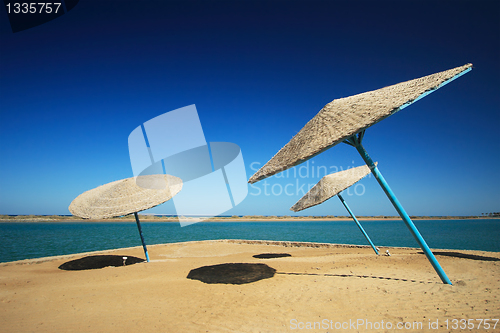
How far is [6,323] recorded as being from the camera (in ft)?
13.0

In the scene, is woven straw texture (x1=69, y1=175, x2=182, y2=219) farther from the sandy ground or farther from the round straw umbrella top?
the round straw umbrella top

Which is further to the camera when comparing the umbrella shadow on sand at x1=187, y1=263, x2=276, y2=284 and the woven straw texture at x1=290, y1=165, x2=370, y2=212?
the woven straw texture at x1=290, y1=165, x2=370, y2=212

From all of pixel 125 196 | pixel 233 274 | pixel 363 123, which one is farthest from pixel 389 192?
pixel 125 196

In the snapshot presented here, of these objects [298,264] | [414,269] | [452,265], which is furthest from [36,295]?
[452,265]

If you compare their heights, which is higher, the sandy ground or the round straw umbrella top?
the round straw umbrella top

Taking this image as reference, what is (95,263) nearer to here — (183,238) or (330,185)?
(330,185)

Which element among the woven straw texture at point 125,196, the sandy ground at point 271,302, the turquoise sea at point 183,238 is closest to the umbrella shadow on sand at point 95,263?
the sandy ground at point 271,302

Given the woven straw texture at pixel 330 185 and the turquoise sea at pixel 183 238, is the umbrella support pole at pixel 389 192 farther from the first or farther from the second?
the turquoise sea at pixel 183 238

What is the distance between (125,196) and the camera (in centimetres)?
936

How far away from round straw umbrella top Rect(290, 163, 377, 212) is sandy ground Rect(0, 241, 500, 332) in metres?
3.12

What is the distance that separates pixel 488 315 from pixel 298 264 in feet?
17.7

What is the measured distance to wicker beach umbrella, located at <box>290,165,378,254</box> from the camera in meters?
9.34

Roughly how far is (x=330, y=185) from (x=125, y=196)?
8863mm

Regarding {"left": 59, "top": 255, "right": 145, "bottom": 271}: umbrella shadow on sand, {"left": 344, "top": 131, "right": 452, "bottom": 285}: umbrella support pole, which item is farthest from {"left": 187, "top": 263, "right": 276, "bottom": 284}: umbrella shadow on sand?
{"left": 59, "top": 255, "right": 145, "bottom": 271}: umbrella shadow on sand
